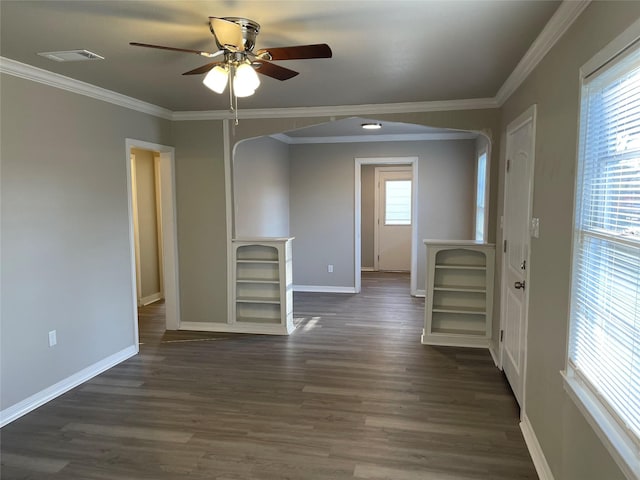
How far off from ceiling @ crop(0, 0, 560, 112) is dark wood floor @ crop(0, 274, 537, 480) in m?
2.42

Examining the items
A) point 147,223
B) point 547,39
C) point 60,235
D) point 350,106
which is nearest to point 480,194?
point 350,106

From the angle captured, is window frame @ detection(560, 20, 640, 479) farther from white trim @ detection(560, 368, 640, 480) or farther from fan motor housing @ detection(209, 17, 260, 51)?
fan motor housing @ detection(209, 17, 260, 51)

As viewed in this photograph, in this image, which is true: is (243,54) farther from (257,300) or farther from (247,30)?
(257,300)

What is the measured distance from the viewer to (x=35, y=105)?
10.3ft

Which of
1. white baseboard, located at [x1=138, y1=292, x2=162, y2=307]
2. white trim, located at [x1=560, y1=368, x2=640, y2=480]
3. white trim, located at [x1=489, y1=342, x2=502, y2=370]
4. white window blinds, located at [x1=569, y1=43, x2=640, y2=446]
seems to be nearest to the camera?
white trim, located at [x1=560, y1=368, x2=640, y2=480]

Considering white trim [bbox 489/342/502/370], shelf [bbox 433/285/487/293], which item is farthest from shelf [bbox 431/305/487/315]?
white trim [bbox 489/342/502/370]

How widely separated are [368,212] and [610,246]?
7138mm

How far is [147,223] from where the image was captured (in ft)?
21.0

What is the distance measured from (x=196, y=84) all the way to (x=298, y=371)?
2.56m

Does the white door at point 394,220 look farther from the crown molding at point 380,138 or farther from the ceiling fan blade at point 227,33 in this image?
the ceiling fan blade at point 227,33

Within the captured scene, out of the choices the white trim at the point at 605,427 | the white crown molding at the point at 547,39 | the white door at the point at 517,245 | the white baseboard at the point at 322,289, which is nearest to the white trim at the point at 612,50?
the white crown molding at the point at 547,39

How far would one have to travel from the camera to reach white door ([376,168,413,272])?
8539mm

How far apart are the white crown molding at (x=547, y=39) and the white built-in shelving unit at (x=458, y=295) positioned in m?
1.67

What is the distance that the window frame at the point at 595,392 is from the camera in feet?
4.50
